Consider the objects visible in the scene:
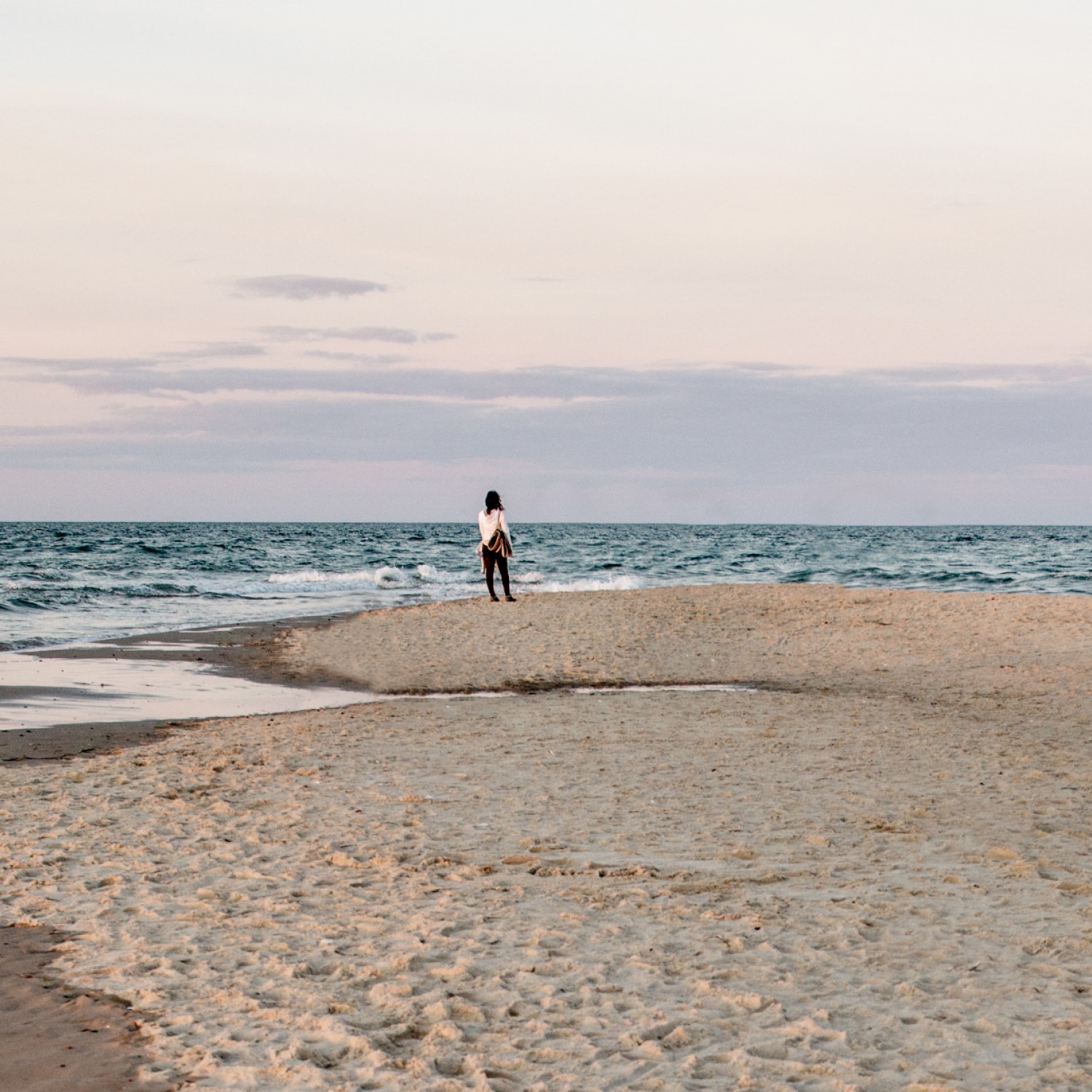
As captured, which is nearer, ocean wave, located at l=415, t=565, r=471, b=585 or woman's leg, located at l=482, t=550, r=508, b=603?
woman's leg, located at l=482, t=550, r=508, b=603

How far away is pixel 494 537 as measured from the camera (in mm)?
23797

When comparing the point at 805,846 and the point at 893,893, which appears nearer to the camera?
the point at 893,893

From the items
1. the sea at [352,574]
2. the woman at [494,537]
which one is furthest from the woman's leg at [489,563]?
the sea at [352,574]

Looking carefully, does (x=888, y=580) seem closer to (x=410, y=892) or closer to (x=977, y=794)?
(x=977, y=794)

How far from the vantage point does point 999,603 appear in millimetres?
24094

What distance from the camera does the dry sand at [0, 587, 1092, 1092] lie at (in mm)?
4754

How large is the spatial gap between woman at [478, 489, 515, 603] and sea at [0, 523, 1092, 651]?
604 centimetres

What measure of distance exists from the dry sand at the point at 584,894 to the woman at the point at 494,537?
951cm

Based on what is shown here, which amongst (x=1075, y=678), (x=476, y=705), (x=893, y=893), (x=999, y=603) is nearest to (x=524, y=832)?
(x=893, y=893)

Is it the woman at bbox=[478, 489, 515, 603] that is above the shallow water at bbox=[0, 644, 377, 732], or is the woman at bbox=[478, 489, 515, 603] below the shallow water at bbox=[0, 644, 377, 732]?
above

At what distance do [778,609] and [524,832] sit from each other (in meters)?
16.2

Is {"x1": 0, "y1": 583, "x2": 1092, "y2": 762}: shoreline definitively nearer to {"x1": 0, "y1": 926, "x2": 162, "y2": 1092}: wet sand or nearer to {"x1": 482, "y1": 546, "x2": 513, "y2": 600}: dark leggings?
{"x1": 482, "y1": 546, "x2": 513, "y2": 600}: dark leggings

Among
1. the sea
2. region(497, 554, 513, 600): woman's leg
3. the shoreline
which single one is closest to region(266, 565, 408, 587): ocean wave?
the sea

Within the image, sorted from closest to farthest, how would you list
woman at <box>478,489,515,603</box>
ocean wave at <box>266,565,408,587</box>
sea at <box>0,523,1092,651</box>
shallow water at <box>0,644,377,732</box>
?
shallow water at <box>0,644,377,732</box> → woman at <box>478,489,515,603</box> → sea at <box>0,523,1092,651</box> → ocean wave at <box>266,565,408,587</box>
